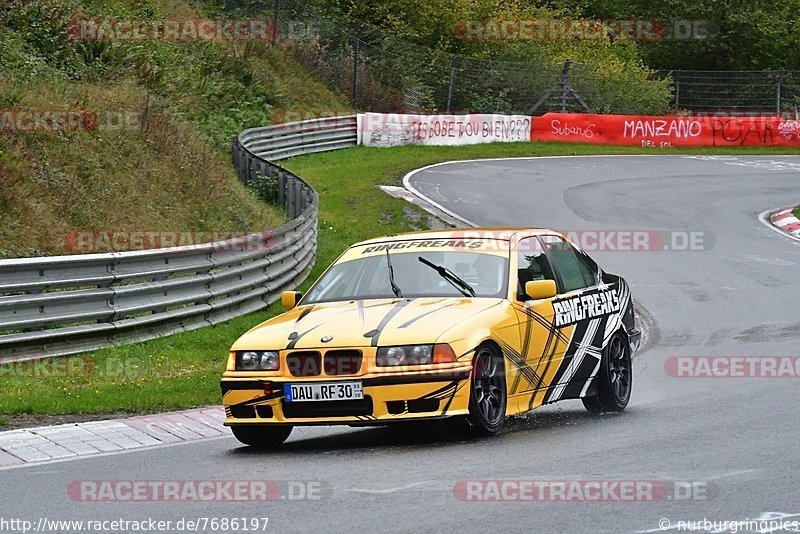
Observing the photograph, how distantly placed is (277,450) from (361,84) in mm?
36263

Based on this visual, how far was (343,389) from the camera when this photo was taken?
8.44 meters

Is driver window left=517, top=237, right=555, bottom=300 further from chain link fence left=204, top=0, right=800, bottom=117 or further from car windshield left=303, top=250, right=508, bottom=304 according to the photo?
chain link fence left=204, top=0, right=800, bottom=117

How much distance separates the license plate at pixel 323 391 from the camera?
841 centimetres

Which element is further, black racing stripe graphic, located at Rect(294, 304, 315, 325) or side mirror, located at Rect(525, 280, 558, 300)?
side mirror, located at Rect(525, 280, 558, 300)

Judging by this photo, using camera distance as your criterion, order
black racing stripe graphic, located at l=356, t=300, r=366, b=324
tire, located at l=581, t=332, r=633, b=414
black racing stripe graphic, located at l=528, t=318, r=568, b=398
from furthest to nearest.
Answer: tire, located at l=581, t=332, r=633, b=414 → black racing stripe graphic, located at l=528, t=318, r=568, b=398 → black racing stripe graphic, located at l=356, t=300, r=366, b=324

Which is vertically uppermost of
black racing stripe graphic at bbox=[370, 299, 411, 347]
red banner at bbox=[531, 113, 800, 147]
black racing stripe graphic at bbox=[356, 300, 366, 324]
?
black racing stripe graphic at bbox=[370, 299, 411, 347]

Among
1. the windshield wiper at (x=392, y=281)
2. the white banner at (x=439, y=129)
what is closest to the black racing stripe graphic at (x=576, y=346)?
the windshield wiper at (x=392, y=281)

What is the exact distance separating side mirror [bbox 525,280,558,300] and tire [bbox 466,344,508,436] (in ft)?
2.17

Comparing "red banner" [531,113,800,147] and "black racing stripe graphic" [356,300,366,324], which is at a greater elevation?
"black racing stripe graphic" [356,300,366,324]

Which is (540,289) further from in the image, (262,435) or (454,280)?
(262,435)

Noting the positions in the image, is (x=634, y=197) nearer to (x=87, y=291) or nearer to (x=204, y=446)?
(x=87, y=291)

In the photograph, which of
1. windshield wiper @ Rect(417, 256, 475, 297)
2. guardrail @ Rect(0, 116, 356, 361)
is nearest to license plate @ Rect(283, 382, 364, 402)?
windshield wiper @ Rect(417, 256, 475, 297)

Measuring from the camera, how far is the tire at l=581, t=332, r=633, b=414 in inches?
420

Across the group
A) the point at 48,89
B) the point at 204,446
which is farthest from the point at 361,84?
the point at 204,446
